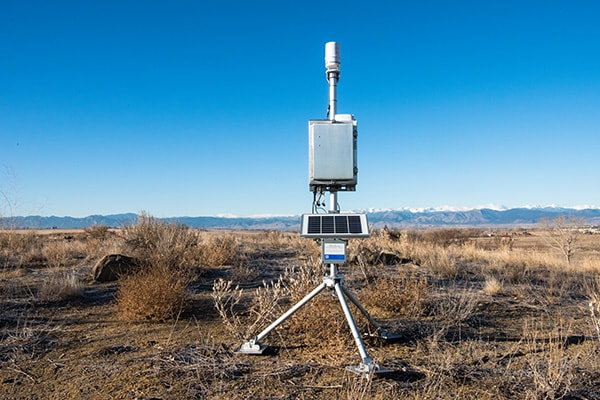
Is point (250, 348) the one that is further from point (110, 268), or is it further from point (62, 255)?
point (62, 255)

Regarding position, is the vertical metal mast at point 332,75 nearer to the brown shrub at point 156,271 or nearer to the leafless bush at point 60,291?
the brown shrub at point 156,271

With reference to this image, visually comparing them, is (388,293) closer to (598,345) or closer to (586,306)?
(598,345)

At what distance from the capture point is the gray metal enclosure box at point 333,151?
15.9 ft

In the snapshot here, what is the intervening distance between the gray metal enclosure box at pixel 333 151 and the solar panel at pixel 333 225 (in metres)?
0.40

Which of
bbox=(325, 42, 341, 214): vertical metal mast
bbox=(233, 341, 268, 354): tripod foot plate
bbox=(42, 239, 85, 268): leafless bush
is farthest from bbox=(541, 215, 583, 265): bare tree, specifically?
bbox=(42, 239, 85, 268): leafless bush

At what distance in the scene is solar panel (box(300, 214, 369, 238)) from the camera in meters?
4.68

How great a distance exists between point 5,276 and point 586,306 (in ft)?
39.2

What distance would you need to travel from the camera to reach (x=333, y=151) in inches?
191

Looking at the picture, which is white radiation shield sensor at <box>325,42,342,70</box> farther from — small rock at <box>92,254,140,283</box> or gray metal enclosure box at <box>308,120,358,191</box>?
small rock at <box>92,254,140,283</box>

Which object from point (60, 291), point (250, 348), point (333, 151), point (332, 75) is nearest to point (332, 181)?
point (333, 151)

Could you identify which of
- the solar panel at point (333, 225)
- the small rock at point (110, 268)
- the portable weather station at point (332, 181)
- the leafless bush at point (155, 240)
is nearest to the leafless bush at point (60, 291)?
the small rock at point (110, 268)

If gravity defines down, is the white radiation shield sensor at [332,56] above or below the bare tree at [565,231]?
above

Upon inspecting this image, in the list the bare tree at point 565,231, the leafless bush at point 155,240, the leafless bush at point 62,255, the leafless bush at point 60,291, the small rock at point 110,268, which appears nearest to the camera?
the leafless bush at point 60,291

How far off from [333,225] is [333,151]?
30.8 inches
